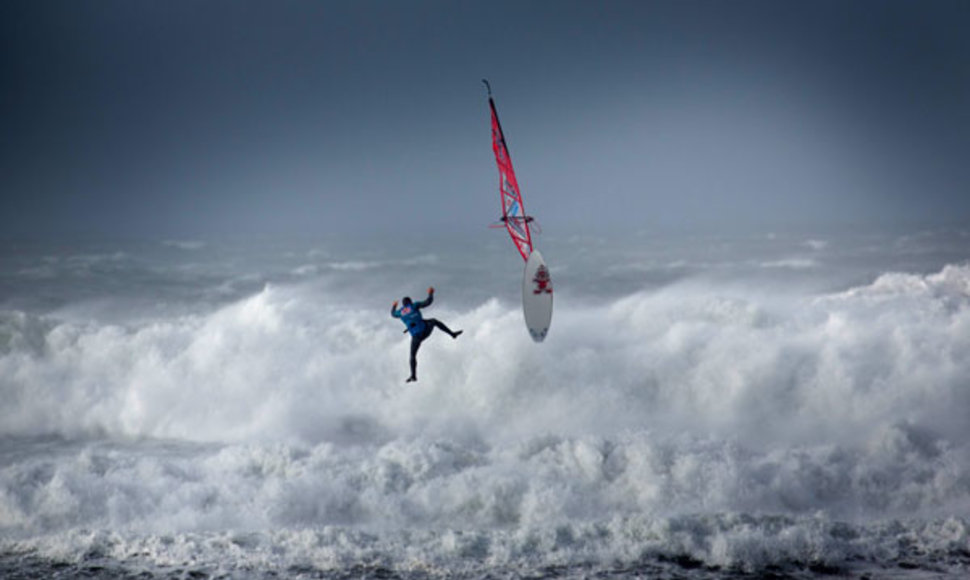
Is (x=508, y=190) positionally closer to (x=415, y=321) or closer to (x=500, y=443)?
(x=415, y=321)

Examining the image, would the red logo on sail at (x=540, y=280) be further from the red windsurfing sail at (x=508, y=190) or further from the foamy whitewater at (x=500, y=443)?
the foamy whitewater at (x=500, y=443)

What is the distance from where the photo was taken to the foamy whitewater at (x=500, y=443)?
6.87 meters

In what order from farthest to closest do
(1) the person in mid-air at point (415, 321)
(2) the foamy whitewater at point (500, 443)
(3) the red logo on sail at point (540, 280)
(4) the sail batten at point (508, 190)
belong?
(2) the foamy whitewater at point (500, 443), (1) the person in mid-air at point (415, 321), (3) the red logo on sail at point (540, 280), (4) the sail batten at point (508, 190)

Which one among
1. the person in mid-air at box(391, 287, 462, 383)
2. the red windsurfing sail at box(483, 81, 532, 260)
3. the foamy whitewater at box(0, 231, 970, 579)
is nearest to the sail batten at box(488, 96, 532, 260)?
the red windsurfing sail at box(483, 81, 532, 260)

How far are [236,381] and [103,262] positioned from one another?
2412cm

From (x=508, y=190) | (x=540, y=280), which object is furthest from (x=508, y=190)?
(x=540, y=280)

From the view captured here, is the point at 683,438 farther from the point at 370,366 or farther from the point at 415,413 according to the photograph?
the point at 370,366

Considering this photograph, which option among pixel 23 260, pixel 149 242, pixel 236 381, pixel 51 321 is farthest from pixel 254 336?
pixel 149 242

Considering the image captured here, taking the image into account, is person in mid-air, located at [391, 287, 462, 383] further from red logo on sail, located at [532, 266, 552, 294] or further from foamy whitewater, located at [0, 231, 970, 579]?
foamy whitewater, located at [0, 231, 970, 579]

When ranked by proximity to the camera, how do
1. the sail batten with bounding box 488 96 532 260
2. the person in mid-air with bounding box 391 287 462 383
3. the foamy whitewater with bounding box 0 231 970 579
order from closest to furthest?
the sail batten with bounding box 488 96 532 260
the person in mid-air with bounding box 391 287 462 383
the foamy whitewater with bounding box 0 231 970 579

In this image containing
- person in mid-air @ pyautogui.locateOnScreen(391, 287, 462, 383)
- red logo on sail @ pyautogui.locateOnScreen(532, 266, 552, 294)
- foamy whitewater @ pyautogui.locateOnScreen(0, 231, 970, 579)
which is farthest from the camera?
foamy whitewater @ pyautogui.locateOnScreen(0, 231, 970, 579)

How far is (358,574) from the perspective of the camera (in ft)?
21.2

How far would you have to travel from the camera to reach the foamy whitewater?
22.5ft

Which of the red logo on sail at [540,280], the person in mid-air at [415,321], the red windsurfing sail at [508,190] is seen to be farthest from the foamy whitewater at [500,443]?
the red windsurfing sail at [508,190]
